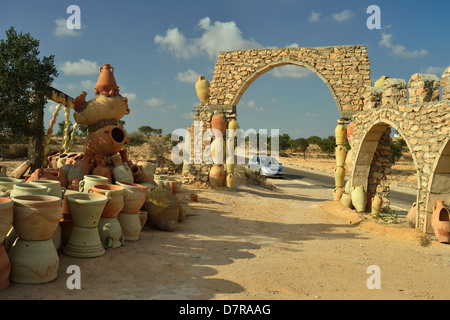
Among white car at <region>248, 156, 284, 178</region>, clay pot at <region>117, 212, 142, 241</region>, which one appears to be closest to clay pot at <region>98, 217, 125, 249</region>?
clay pot at <region>117, 212, 142, 241</region>

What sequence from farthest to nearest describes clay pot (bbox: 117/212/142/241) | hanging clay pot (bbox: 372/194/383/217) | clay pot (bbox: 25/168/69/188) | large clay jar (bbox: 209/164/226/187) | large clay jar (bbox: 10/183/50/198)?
large clay jar (bbox: 209/164/226/187), hanging clay pot (bbox: 372/194/383/217), clay pot (bbox: 25/168/69/188), clay pot (bbox: 117/212/142/241), large clay jar (bbox: 10/183/50/198)

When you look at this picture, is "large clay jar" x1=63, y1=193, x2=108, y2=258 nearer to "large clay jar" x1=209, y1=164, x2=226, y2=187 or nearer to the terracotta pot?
the terracotta pot

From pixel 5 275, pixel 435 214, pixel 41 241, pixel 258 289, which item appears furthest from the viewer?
pixel 435 214

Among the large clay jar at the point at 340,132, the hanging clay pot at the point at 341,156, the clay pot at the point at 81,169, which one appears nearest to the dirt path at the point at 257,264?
the clay pot at the point at 81,169

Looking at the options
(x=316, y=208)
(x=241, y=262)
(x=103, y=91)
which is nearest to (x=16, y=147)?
(x=103, y=91)

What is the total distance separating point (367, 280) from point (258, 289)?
59.3 inches

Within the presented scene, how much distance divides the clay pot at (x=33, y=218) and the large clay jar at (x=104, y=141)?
2.90 metres

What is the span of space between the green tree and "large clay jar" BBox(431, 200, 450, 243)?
33.2 feet

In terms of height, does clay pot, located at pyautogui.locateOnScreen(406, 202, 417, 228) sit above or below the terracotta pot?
below

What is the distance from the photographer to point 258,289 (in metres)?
3.51

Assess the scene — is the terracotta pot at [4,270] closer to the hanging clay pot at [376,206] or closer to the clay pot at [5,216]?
the clay pot at [5,216]

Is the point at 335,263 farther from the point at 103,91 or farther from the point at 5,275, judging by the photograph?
the point at 103,91

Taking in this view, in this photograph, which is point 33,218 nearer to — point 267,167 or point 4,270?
point 4,270

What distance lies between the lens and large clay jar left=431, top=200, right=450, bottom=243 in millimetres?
5949
